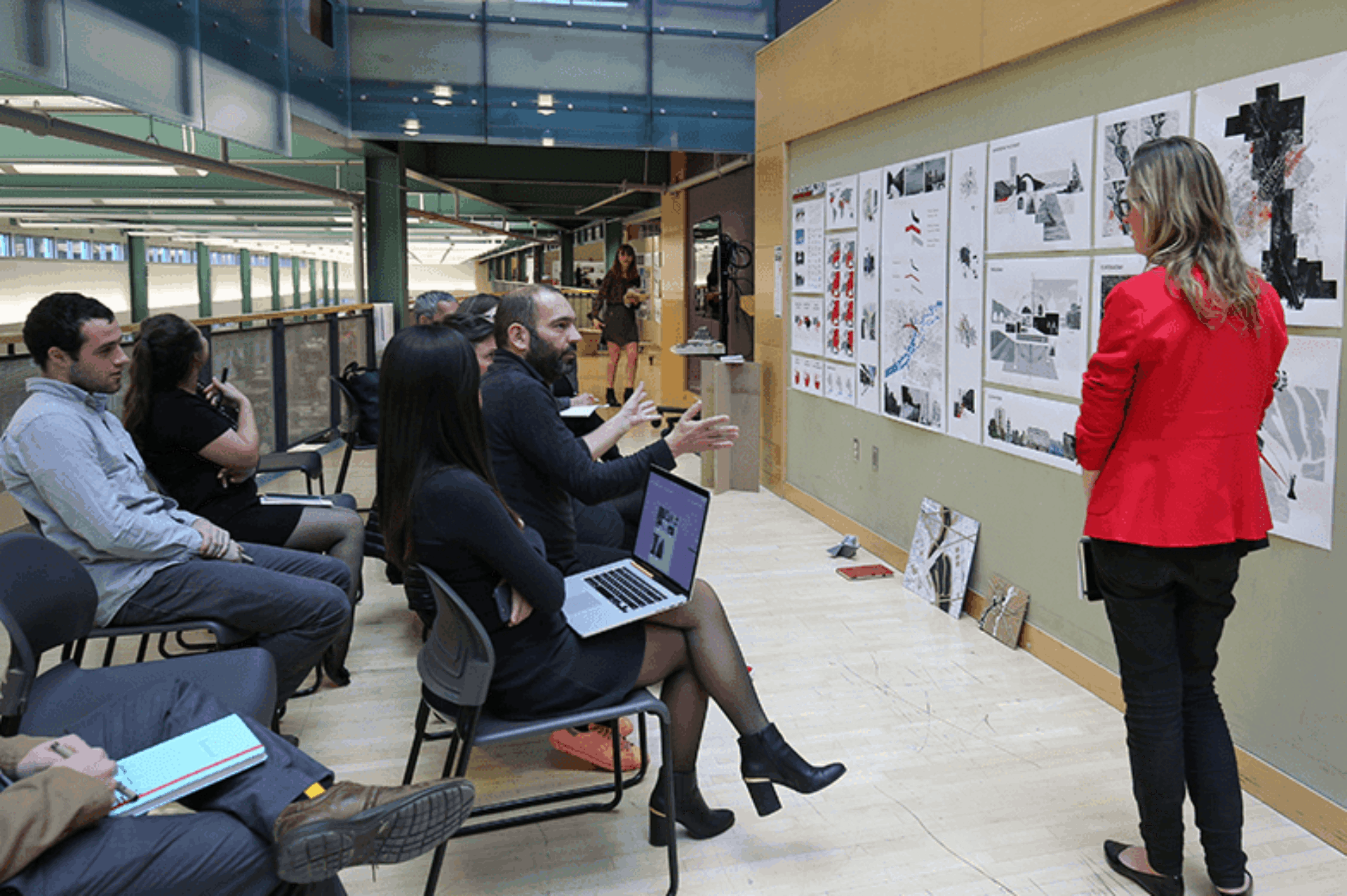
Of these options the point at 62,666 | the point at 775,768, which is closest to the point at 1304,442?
the point at 775,768

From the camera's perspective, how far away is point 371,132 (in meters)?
10.2

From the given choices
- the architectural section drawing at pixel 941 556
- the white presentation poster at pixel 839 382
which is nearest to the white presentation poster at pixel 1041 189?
the architectural section drawing at pixel 941 556

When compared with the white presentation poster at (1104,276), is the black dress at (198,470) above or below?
below

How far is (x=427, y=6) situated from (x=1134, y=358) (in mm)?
9416

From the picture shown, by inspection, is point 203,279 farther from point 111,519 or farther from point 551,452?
point 551,452

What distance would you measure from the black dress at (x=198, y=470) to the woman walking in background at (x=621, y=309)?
7907mm

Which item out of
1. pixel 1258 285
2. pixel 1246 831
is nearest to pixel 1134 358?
pixel 1258 285

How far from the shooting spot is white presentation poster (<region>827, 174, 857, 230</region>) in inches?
231

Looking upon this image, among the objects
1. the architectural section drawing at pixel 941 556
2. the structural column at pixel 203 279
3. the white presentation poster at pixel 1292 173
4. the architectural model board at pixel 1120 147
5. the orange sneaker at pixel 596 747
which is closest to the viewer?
the white presentation poster at pixel 1292 173

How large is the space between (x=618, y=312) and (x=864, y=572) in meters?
7.12

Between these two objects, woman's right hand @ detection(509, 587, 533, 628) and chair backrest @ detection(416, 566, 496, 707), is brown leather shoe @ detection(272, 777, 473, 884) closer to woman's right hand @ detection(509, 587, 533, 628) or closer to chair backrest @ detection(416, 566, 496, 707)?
chair backrest @ detection(416, 566, 496, 707)

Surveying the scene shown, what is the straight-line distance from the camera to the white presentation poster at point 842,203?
19.3 feet

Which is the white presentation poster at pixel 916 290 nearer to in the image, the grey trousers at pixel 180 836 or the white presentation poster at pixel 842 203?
the white presentation poster at pixel 842 203

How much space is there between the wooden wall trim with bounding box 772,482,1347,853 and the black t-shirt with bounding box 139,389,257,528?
3.17m
